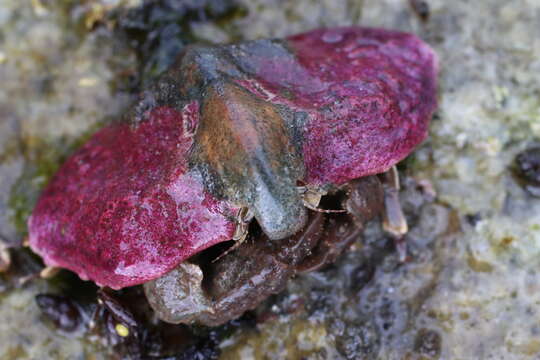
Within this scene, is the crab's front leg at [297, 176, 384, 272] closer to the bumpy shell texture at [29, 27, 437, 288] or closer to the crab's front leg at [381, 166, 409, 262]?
the bumpy shell texture at [29, 27, 437, 288]

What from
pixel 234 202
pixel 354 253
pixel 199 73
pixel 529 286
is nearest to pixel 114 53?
pixel 199 73

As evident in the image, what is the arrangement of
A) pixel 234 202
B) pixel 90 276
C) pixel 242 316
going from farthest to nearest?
pixel 242 316, pixel 90 276, pixel 234 202

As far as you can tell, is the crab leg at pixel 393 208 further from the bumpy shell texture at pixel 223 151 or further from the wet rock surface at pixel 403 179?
the bumpy shell texture at pixel 223 151

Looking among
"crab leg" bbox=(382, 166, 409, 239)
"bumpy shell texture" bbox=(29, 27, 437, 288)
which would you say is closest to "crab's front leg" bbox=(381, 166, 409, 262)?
"crab leg" bbox=(382, 166, 409, 239)

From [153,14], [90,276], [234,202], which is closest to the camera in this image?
[234,202]

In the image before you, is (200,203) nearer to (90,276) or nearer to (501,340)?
(90,276)

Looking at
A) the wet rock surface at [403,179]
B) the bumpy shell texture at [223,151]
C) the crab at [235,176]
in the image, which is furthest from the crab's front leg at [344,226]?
the wet rock surface at [403,179]
